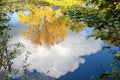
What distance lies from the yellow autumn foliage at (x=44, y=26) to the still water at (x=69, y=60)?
76.4 inches

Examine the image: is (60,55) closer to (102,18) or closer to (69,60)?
(69,60)

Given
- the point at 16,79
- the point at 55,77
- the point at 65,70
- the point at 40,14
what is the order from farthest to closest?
1. the point at 40,14
2. the point at 65,70
3. the point at 55,77
4. the point at 16,79

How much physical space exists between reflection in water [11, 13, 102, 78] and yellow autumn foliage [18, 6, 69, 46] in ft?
4.36

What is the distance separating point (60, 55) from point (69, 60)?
1.28 m

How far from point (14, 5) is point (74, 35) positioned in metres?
17.1

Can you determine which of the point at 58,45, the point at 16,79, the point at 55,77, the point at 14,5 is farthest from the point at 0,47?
the point at 14,5

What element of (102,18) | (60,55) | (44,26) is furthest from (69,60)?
(44,26)

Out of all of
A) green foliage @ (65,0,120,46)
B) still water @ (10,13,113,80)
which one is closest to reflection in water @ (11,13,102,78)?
still water @ (10,13,113,80)

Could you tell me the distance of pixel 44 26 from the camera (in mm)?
29156

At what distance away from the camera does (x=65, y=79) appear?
13336 mm

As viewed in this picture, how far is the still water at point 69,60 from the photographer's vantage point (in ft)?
46.2

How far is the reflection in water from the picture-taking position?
1480cm

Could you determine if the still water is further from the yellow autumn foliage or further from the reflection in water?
the yellow autumn foliage

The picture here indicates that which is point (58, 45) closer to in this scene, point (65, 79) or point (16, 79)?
point (65, 79)
